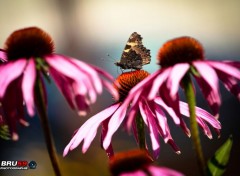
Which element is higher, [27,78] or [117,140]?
[27,78]

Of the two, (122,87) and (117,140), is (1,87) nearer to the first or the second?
(122,87)

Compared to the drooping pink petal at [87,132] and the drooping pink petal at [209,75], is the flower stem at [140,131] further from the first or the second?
the drooping pink petal at [209,75]

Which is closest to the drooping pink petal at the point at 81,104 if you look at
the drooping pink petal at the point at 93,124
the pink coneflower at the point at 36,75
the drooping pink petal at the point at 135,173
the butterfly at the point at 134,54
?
the pink coneflower at the point at 36,75

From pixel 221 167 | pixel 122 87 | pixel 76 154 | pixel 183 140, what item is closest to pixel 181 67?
pixel 221 167

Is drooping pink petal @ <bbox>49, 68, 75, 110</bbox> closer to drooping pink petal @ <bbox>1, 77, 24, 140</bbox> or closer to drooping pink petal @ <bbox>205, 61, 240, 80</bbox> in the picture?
drooping pink petal @ <bbox>1, 77, 24, 140</bbox>

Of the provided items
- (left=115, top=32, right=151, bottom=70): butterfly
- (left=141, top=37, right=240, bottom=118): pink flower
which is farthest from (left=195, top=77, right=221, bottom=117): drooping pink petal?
(left=115, top=32, right=151, bottom=70): butterfly

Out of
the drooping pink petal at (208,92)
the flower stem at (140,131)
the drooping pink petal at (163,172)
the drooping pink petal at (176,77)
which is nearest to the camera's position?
the drooping pink petal at (163,172)
